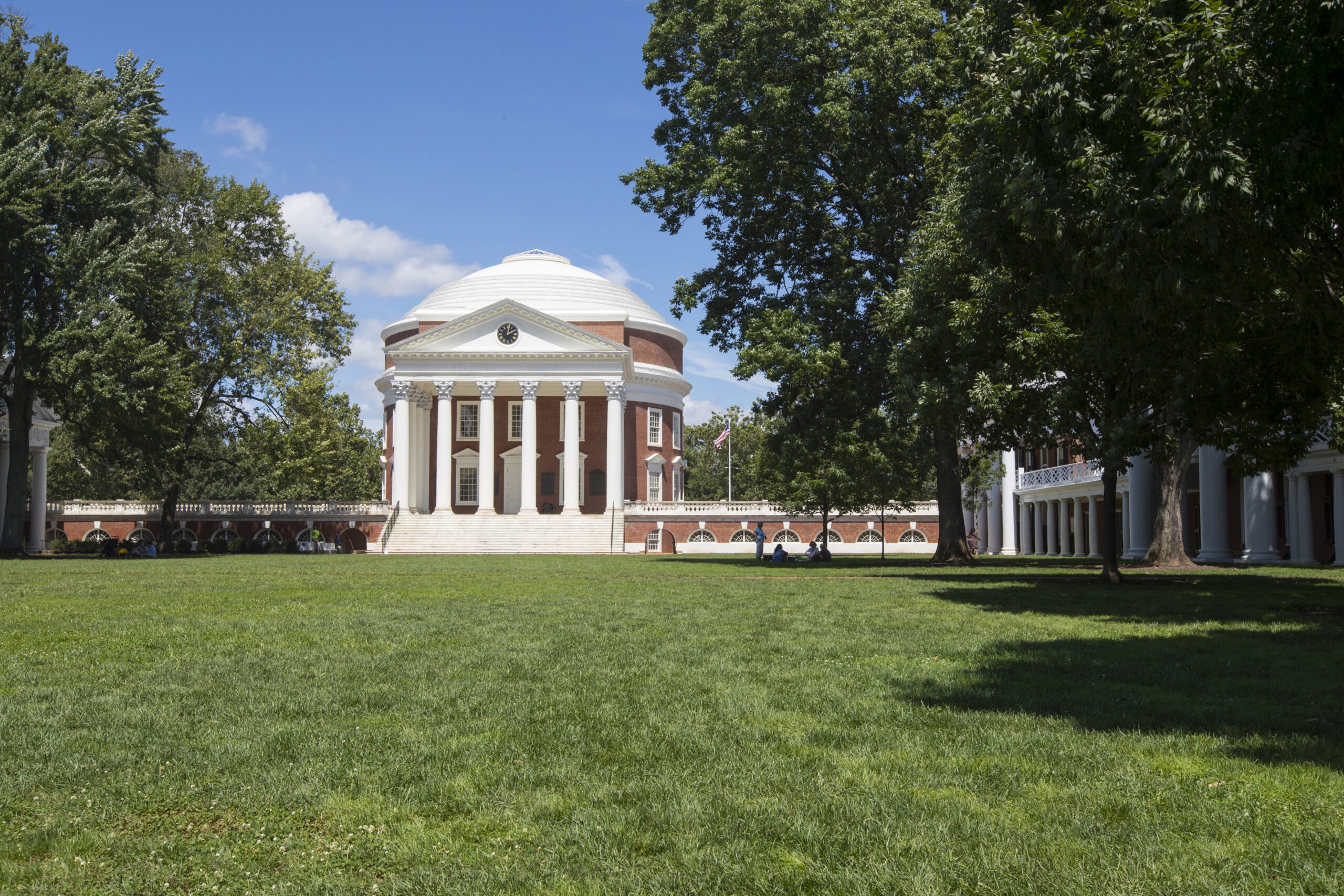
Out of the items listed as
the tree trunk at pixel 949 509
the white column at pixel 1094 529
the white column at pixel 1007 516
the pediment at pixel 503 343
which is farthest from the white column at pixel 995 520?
the tree trunk at pixel 949 509

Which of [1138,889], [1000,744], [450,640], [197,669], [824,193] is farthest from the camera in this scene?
[824,193]

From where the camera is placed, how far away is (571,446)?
2488 inches

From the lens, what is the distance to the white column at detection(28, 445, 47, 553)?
186 ft

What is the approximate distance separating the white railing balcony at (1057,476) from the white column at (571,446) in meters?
26.0

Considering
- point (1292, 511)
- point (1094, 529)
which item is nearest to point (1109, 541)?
point (1292, 511)

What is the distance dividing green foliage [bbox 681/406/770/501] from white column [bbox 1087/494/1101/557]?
3746 cm

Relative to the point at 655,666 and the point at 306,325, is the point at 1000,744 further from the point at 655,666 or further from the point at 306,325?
the point at 306,325

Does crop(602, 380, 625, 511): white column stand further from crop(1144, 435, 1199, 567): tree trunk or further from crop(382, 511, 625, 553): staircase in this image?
crop(1144, 435, 1199, 567): tree trunk

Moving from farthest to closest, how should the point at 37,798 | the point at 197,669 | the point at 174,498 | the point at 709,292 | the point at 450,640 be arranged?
the point at 174,498 < the point at 709,292 < the point at 450,640 < the point at 197,669 < the point at 37,798

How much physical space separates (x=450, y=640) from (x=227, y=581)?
1390 cm

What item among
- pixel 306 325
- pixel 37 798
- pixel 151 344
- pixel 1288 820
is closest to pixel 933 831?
pixel 1288 820

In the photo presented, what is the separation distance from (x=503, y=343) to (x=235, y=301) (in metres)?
14.9

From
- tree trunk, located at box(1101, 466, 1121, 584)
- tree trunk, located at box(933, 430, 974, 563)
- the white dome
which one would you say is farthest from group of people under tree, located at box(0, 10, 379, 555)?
tree trunk, located at box(1101, 466, 1121, 584)

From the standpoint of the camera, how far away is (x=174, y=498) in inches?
→ 2222
